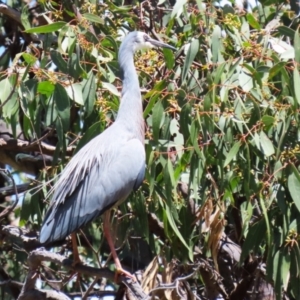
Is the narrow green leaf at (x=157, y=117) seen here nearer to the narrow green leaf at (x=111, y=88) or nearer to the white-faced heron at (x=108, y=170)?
the white-faced heron at (x=108, y=170)

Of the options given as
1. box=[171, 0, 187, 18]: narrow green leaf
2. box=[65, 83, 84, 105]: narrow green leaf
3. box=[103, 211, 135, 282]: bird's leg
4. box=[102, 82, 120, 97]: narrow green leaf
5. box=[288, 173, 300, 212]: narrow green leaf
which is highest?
box=[171, 0, 187, 18]: narrow green leaf

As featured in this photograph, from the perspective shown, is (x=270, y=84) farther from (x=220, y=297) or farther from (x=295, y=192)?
(x=220, y=297)

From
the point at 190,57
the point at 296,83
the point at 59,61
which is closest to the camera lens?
the point at 296,83

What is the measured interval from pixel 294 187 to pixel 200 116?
46cm

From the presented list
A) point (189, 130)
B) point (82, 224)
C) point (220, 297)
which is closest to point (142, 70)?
point (189, 130)

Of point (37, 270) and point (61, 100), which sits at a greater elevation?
point (61, 100)

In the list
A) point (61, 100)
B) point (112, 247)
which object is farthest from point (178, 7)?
point (112, 247)

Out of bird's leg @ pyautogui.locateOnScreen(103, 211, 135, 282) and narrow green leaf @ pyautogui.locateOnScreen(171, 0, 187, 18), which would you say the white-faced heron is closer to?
bird's leg @ pyautogui.locateOnScreen(103, 211, 135, 282)

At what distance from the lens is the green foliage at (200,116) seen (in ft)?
10.8

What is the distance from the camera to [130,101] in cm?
351

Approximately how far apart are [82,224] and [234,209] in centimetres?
90

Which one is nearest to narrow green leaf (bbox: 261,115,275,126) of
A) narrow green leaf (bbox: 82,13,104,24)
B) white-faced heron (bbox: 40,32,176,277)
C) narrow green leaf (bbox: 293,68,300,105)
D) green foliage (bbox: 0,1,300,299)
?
green foliage (bbox: 0,1,300,299)

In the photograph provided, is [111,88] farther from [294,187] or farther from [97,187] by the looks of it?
[294,187]

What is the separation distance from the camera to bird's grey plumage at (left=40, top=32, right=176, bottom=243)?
3.43 meters
